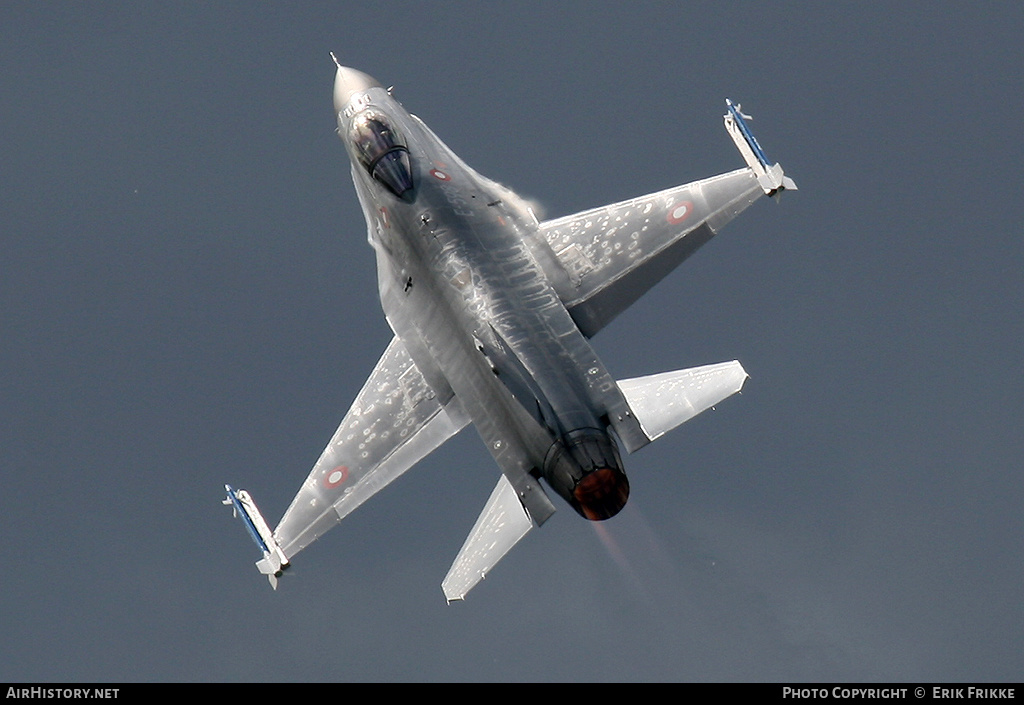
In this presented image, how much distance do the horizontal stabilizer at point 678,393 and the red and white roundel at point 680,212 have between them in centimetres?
718

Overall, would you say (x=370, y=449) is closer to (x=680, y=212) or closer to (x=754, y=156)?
(x=680, y=212)

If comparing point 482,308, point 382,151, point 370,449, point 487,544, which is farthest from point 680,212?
point 487,544

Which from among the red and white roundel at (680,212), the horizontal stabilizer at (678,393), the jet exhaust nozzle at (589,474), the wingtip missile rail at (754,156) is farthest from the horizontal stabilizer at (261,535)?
the wingtip missile rail at (754,156)

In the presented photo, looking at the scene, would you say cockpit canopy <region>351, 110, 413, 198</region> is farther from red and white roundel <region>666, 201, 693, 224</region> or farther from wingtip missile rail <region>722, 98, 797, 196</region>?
wingtip missile rail <region>722, 98, 797, 196</region>

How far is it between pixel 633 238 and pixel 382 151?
956 cm

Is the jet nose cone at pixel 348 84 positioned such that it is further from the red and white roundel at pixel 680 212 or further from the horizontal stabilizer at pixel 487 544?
the horizontal stabilizer at pixel 487 544

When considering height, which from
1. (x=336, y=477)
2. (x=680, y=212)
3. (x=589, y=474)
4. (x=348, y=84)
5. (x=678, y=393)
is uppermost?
(x=348, y=84)

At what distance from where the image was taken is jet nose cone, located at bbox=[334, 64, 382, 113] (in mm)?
67125

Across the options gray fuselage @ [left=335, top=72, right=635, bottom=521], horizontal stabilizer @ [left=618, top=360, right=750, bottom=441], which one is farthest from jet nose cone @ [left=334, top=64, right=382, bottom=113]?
horizontal stabilizer @ [left=618, top=360, right=750, bottom=441]

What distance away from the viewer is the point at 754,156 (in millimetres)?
65000

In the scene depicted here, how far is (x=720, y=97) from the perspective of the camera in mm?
77812

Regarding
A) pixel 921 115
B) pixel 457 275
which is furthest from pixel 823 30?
pixel 457 275

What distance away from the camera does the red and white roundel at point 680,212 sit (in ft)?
210

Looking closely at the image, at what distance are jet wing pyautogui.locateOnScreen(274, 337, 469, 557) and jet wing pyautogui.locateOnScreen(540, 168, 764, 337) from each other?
612 centimetres
